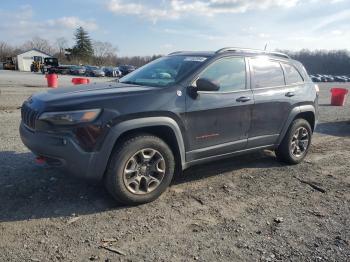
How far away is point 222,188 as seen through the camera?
4.82m

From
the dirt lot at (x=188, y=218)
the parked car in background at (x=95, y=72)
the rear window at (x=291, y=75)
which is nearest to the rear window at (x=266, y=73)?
the rear window at (x=291, y=75)

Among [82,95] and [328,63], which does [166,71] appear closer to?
[82,95]

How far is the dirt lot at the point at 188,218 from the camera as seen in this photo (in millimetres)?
3230

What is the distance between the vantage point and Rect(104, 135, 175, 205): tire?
3.89 m

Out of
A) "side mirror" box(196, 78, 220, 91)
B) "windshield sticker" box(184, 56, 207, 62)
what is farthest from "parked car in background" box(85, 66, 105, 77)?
"side mirror" box(196, 78, 220, 91)

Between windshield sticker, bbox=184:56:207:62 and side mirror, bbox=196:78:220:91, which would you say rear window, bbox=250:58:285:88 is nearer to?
windshield sticker, bbox=184:56:207:62

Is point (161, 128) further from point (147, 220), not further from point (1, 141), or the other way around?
point (1, 141)

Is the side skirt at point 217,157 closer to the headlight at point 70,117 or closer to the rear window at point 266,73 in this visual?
the rear window at point 266,73

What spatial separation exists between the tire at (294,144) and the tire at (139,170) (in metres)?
2.38

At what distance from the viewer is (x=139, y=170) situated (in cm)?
410

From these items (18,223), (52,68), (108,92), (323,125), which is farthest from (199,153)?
(52,68)

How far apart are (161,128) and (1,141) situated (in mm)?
3924

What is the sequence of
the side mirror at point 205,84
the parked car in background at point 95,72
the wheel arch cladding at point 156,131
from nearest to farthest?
the wheel arch cladding at point 156,131 < the side mirror at point 205,84 < the parked car in background at point 95,72

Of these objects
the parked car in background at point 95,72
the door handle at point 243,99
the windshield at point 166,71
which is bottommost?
the parked car in background at point 95,72
